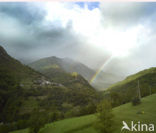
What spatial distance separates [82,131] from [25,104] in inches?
6571

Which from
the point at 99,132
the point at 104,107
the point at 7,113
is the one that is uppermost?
the point at 104,107

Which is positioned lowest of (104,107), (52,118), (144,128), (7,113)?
(7,113)

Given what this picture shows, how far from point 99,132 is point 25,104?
172808 mm

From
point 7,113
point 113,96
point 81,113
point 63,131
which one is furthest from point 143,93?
point 7,113

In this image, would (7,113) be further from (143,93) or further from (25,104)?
(143,93)

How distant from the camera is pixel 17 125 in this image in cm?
8956

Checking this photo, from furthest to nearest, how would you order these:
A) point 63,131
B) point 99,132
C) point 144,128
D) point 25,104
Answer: point 25,104, point 63,131, point 99,132, point 144,128

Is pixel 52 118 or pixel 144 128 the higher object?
pixel 144 128

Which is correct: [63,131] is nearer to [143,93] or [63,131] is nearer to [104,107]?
[104,107]

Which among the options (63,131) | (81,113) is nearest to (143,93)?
(81,113)

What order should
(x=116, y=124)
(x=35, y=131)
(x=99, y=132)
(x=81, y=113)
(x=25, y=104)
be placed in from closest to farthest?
(x=99, y=132) < (x=116, y=124) < (x=35, y=131) < (x=81, y=113) < (x=25, y=104)

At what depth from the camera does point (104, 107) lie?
133 feet

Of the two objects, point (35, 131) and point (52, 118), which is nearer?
point (35, 131)

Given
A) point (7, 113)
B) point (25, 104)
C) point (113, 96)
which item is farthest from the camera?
point (25, 104)
